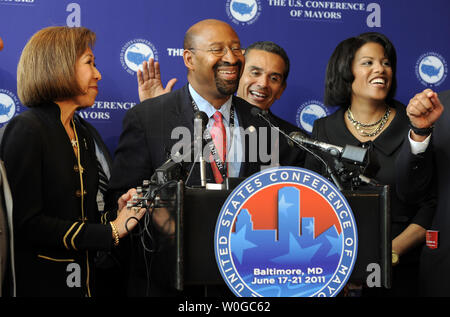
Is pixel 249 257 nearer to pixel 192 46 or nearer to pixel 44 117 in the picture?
pixel 44 117

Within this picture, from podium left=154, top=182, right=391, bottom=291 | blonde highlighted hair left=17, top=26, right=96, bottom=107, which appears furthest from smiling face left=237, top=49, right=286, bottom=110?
Result: podium left=154, top=182, right=391, bottom=291

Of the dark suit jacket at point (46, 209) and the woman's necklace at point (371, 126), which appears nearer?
the dark suit jacket at point (46, 209)

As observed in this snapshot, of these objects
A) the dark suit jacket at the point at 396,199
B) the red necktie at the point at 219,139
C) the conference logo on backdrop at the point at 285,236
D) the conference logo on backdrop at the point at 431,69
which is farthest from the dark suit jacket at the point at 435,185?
the conference logo on backdrop at the point at 431,69

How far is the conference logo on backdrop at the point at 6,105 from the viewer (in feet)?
10.8

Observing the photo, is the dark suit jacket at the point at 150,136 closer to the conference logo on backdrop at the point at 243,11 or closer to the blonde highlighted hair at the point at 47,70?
the blonde highlighted hair at the point at 47,70

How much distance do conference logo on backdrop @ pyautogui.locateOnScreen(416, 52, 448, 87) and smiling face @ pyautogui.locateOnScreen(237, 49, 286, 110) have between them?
100 cm

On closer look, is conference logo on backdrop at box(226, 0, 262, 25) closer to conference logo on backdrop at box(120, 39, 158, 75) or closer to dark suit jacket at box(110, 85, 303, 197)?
conference logo on backdrop at box(120, 39, 158, 75)

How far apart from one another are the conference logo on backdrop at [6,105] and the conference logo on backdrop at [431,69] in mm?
2526

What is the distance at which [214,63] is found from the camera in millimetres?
2656

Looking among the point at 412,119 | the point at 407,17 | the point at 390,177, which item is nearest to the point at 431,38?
the point at 407,17

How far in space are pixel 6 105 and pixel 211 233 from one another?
2.07 meters

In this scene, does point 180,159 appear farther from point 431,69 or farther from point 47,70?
point 431,69

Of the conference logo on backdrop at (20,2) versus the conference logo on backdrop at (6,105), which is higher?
the conference logo on backdrop at (20,2)

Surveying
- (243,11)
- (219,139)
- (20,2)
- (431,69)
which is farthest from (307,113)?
(20,2)
